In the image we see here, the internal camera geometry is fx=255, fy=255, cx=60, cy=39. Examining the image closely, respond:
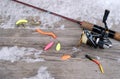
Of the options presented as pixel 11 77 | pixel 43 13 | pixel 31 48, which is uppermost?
pixel 43 13

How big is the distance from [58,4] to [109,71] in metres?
0.60

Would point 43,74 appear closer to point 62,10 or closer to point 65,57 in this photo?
point 65,57

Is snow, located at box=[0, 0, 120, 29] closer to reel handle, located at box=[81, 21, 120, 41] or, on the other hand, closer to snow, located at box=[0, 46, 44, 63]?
reel handle, located at box=[81, 21, 120, 41]

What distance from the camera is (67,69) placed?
4.21 ft

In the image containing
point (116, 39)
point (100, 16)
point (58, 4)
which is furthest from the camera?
point (58, 4)

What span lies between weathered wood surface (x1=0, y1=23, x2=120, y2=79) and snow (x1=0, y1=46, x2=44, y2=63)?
1.0 inches

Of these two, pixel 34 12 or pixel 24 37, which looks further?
pixel 34 12

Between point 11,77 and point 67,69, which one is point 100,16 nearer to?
point 67,69

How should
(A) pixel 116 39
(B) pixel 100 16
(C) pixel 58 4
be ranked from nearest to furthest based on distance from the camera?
(A) pixel 116 39
(B) pixel 100 16
(C) pixel 58 4

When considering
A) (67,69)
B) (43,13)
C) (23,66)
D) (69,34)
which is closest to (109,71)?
(67,69)

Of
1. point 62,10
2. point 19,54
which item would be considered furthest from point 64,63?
point 62,10

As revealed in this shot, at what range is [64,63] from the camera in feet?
4.30

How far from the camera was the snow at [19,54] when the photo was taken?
1352mm

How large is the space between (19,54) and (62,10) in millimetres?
417
